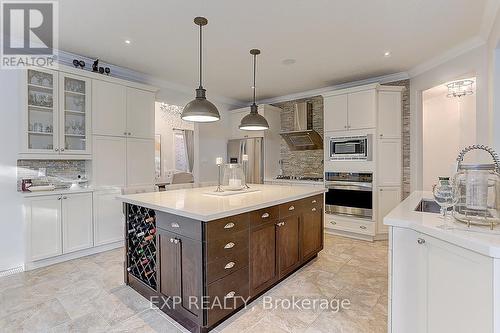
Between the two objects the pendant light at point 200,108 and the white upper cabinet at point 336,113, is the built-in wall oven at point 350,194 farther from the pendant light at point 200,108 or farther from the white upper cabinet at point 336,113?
the pendant light at point 200,108

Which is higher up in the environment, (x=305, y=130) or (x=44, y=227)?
(x=305, y=130)

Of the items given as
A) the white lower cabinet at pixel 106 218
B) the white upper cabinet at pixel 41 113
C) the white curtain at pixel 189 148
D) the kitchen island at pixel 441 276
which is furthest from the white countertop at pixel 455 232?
the white curtain at pixel 189 148

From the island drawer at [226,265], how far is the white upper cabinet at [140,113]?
2.81 metres

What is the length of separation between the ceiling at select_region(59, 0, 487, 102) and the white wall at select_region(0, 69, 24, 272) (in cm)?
78

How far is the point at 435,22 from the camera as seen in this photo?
8.57 ft

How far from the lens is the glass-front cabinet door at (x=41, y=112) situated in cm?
295

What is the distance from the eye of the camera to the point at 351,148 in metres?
4.15

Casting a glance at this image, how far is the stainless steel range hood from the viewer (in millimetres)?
4934

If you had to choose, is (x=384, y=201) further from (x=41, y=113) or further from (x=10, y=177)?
(x=10, y=177)

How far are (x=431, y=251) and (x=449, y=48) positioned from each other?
321cm

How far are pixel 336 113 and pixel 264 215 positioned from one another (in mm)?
2878

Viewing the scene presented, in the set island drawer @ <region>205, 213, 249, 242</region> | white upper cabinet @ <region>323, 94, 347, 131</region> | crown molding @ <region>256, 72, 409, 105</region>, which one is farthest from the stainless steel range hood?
island drawer @ <region>205, 213, 249, 242</region>

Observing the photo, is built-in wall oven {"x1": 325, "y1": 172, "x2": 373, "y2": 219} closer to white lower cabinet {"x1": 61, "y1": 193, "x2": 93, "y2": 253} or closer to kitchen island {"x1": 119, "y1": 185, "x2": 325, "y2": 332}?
kitchen island {"x1": 119, "y1": 185, "x2": 325, "y2": 332}

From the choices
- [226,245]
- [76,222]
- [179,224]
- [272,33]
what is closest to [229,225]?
[226,245]
